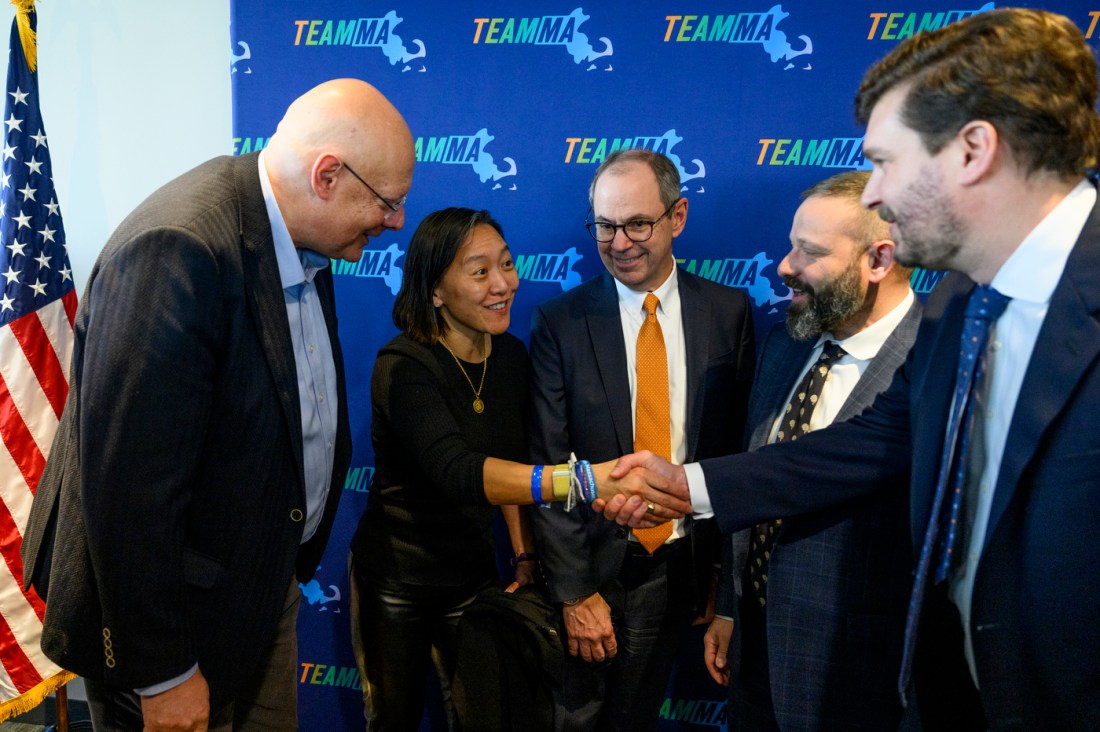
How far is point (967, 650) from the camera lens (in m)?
1.53

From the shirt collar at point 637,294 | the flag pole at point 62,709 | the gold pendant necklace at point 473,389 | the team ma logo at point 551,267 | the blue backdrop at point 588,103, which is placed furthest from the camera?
the team ma logo at point 551,267

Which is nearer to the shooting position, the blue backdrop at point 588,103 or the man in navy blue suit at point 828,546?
the man in navy blue suit at point 828,546

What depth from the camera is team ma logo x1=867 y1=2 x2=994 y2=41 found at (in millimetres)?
2834

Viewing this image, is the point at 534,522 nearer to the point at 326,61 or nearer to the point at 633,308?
the point at 633,308

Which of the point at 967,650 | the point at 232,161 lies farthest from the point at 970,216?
the point at 232,161

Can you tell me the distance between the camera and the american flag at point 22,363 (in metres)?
2.87

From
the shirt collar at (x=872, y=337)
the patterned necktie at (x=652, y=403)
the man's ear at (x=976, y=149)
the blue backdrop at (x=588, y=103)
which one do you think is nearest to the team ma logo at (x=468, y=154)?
the blue backdrop at (x=588, y=103)

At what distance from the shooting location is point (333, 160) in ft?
5.92

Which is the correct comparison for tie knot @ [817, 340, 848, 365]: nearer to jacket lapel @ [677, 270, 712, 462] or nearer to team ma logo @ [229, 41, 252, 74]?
jacket lapel @ [677, 270, 712, 462]

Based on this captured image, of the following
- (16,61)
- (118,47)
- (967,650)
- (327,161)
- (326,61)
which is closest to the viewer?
(967,650)

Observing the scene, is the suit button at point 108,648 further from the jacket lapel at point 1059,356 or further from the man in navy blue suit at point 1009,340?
the jacket lapel at point 1059,356

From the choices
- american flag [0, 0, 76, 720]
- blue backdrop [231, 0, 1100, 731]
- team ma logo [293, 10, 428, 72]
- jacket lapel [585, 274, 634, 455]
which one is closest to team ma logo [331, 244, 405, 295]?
blue backdrop [231, 0, 1100, 731]

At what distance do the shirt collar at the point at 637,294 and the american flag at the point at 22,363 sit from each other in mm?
2104

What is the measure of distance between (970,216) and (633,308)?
1.33m
